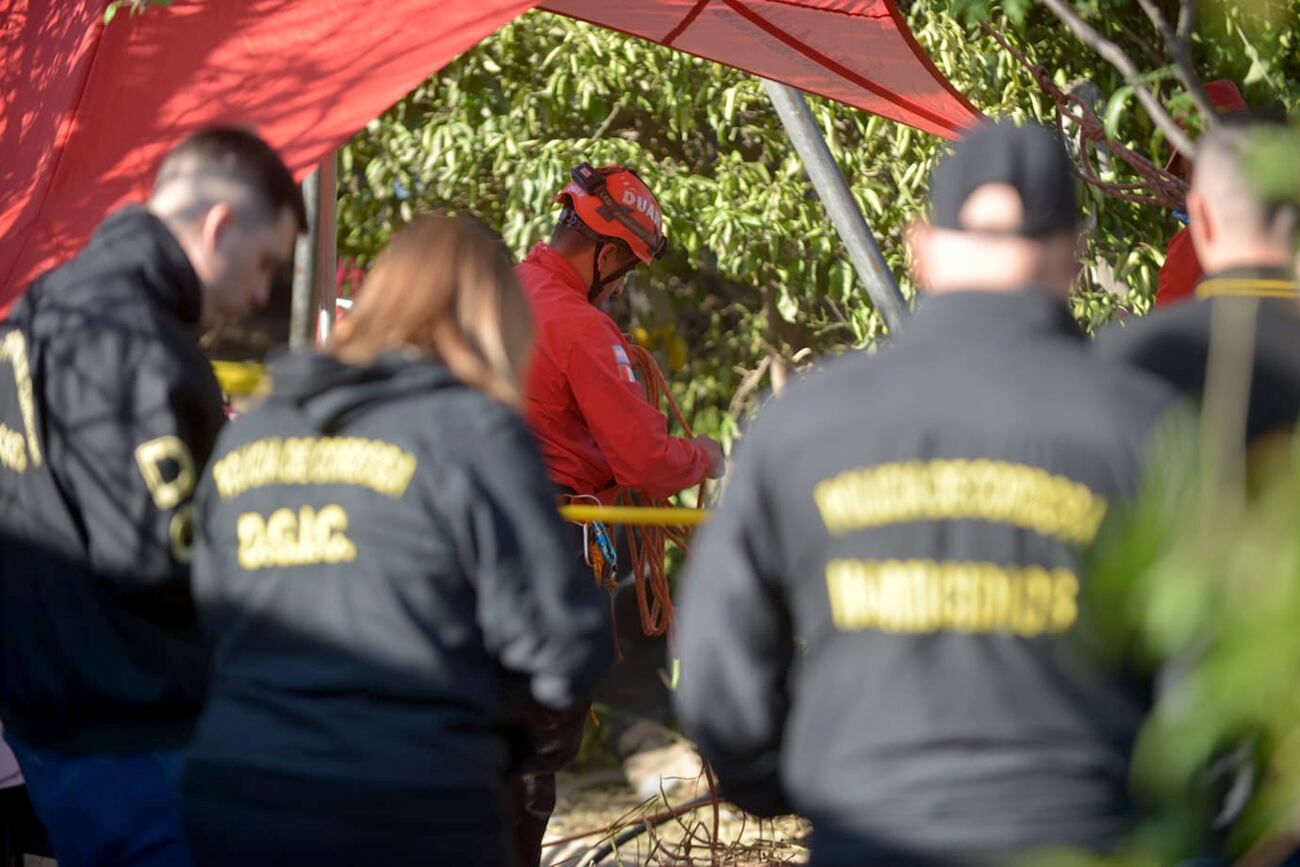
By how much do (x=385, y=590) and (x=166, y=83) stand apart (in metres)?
2.08

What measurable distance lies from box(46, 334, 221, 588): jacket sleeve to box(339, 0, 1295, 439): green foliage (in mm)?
4346

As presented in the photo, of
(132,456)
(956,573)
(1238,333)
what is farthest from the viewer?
(132,456)

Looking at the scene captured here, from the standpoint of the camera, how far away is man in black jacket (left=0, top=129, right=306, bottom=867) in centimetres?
266

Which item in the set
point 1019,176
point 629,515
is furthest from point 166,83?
point 1019,176

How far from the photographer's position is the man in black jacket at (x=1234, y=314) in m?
2.26

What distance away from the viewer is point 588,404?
4.38 m

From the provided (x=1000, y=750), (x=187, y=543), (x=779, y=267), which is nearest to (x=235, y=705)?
(x=187, y=543)

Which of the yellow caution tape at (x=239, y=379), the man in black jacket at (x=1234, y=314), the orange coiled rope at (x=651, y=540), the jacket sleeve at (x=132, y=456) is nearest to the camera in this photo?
the man in black jacket at (x=1234, y=314)

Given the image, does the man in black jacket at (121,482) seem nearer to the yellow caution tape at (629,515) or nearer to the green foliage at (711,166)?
the yellow caution tape at (629,515)

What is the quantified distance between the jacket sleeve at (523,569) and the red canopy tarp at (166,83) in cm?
139

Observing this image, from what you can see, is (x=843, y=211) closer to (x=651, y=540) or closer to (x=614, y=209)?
(x=614, y=209)

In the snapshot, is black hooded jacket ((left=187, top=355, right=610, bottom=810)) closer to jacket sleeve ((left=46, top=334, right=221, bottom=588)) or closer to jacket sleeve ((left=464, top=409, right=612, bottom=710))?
jacket sleeve ((left=464, top=409, right=612, bottom=710))

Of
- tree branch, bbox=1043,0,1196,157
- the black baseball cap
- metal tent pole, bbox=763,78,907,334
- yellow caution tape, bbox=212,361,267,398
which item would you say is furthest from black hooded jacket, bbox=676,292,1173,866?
metal tent pole, bbox=763,78,907,334

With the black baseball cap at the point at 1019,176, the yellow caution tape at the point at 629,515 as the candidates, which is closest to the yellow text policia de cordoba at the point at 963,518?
the black baseball cap at the point at 1019,176
